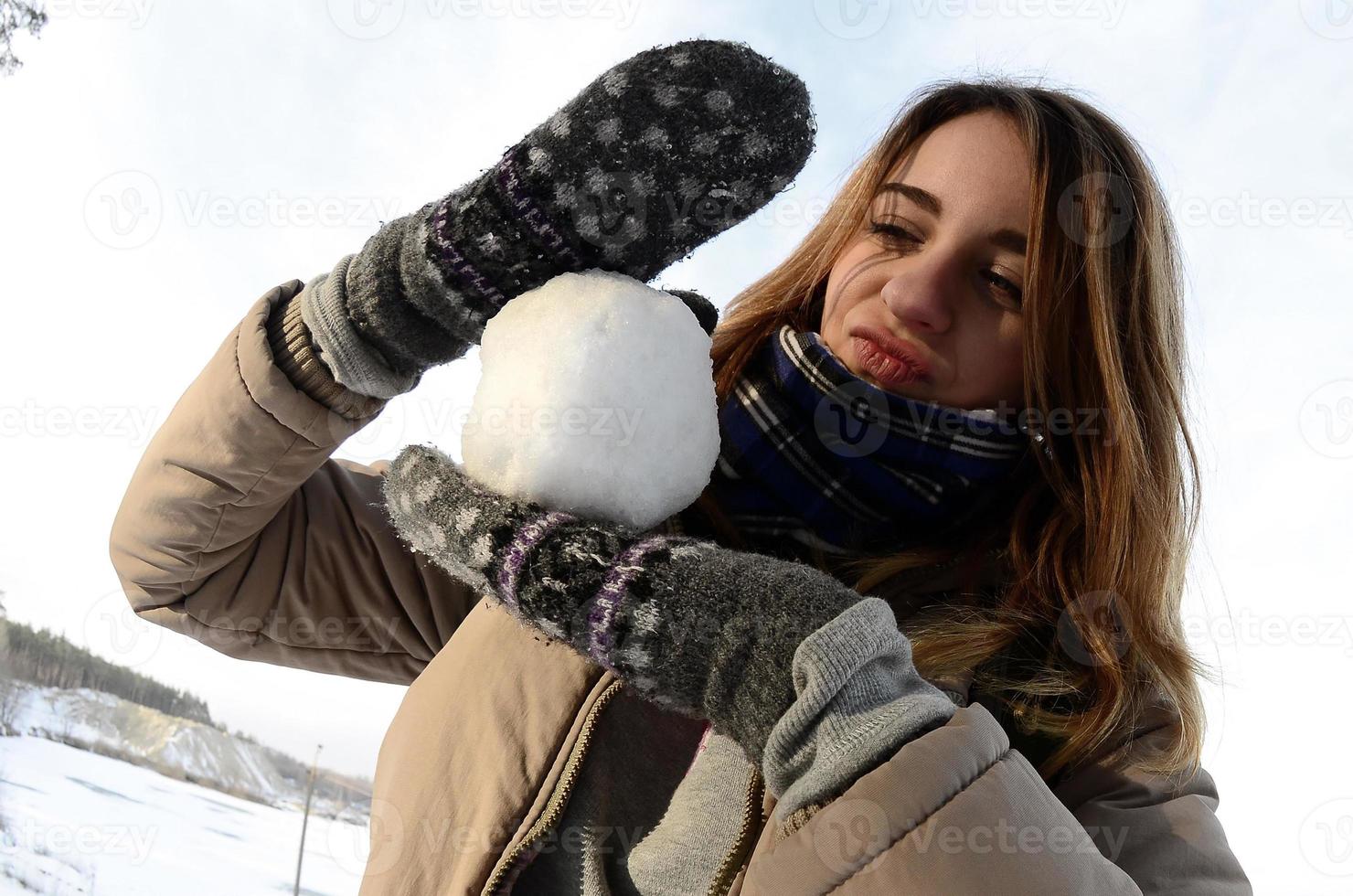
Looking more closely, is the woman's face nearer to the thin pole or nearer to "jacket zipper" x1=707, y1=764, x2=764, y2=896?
"jacket zipper" x1=707, y1=764, x2=764, y2=896

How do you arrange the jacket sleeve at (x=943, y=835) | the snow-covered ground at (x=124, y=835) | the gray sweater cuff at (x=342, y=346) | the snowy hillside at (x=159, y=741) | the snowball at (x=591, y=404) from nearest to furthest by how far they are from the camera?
the jacket sleeve at (x=943, y=835)
the snowball at (x=591, y=404)
the gray sweater cuff at (x=342, y=346)
the snow-covered ground at (x=124, y=835)
the snowy hillside at (x=159, y=741)

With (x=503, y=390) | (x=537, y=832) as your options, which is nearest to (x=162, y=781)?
(x=537, y=832)

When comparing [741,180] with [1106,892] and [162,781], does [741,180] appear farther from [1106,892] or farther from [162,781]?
[162,781]

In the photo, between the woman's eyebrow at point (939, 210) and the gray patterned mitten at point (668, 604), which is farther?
the woman's eyebrow at point (939, 210)

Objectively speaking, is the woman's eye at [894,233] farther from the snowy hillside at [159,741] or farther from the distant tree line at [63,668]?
the distant tree line at [63,668]

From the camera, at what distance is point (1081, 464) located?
101cm

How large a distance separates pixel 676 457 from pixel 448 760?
1.46 feet

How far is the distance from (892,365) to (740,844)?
21.7 inches

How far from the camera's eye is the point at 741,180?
69 cm

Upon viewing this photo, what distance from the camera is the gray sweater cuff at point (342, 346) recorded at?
750 mm

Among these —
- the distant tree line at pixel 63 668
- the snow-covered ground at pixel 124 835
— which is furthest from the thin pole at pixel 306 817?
the distant tree line at pixel 63 668

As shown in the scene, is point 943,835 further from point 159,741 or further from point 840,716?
point 159,741

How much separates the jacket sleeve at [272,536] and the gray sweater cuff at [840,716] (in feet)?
1.74

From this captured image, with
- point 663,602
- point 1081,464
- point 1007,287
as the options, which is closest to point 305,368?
point 663,602
